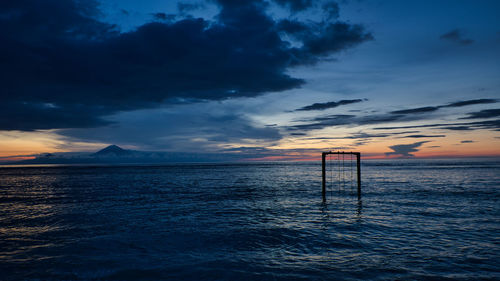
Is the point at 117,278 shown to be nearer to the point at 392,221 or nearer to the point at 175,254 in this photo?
the point at 175,254

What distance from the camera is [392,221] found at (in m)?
18.4

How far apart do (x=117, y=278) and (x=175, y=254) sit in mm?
2937

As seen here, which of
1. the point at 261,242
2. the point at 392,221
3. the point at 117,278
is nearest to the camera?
the point at 117,278

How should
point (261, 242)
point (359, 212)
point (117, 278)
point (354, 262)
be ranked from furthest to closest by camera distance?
point (359, 212) → point (261, 242) → point (354, 262) → point (117, 278)

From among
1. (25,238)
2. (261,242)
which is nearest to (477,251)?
(261,242)

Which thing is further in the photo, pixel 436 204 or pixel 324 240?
pixel 436 204

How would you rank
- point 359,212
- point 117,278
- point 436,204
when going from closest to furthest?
point 117,278 < point 359,212 < point 436,204

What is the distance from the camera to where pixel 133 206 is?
2591 centimetres

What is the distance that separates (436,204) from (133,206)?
98.3 ft

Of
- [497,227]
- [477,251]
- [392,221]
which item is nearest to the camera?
[477,251]

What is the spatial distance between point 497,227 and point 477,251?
6.70m

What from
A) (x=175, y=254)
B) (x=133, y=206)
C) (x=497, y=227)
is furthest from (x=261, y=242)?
(x=133, y=206)

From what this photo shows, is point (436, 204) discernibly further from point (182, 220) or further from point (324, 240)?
point (182, 220)

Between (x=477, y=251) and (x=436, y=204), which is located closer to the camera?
(x=477, y=251)
